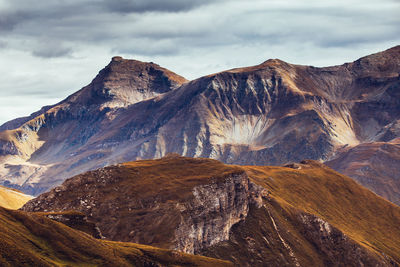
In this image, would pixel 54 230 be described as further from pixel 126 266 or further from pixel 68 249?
pixel 126 266

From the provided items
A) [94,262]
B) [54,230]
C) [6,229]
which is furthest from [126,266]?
[6,229]

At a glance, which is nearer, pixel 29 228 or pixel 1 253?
pixel 1 253

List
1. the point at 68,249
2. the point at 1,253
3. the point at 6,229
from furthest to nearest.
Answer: the point at 68,249, the point at 6,229, the point at 1,253

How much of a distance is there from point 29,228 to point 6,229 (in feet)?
41.9

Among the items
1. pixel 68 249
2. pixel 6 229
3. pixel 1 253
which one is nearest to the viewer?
pixel 1 253

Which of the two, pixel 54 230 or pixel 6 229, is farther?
pixel 54 230

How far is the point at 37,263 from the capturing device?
569ft

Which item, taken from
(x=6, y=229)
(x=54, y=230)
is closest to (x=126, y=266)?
(x=54, y=230)

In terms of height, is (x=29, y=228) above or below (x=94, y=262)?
above

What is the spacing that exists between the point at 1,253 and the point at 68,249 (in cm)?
3014

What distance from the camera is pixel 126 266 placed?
198875 millimetres

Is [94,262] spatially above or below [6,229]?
below

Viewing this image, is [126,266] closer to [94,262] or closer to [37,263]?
[94,262]

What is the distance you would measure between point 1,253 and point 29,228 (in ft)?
90.6
